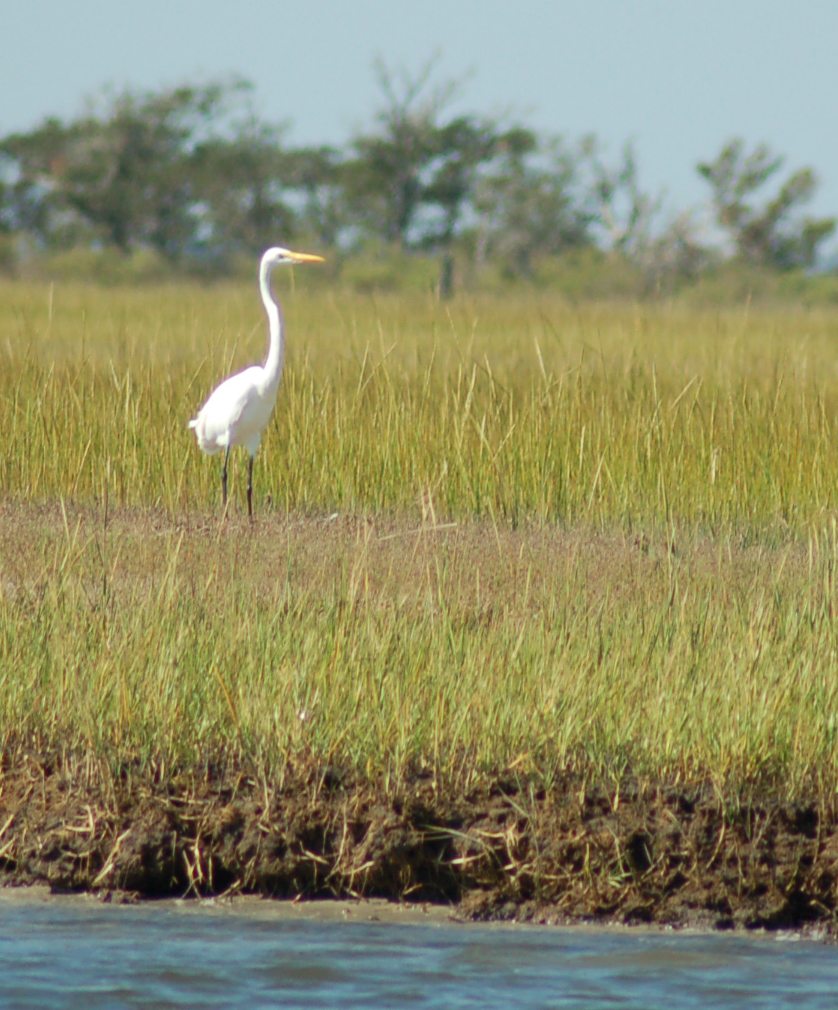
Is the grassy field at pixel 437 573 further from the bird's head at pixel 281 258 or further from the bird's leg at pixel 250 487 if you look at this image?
the bird's head at pixel 281 258

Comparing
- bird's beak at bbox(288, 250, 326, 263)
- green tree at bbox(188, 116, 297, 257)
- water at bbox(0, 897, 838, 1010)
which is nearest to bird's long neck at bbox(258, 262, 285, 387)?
bird's beak at bbox(288, 250, 326, 263)

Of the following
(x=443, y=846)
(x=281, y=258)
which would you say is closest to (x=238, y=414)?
(x=281, y=258)

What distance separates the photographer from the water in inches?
119

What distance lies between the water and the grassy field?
360 millimetres

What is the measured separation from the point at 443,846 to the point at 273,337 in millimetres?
4827

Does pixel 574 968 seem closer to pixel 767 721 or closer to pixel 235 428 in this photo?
pixel 767 721

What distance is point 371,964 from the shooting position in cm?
315

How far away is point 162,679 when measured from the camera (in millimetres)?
3703

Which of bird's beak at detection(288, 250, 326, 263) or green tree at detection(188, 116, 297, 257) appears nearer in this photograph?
bird's beak at detection(288, 250, 326, 263)

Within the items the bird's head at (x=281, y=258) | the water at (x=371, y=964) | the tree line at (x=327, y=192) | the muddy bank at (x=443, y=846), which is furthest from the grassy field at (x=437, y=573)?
the tree line at (x=327, y=192)

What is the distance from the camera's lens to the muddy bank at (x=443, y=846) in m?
3.35

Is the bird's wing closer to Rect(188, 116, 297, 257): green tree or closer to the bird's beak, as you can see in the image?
the bird's beak

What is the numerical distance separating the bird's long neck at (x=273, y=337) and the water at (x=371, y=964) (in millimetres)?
4590

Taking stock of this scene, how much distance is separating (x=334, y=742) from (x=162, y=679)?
0.44 meters
